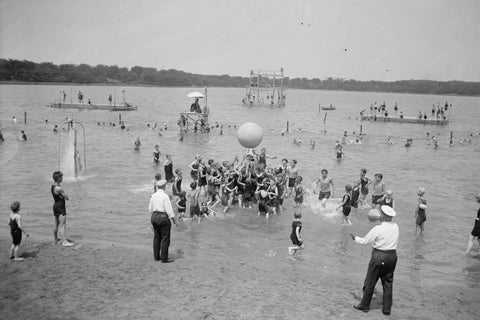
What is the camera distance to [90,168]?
22500mm

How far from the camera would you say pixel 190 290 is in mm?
7945

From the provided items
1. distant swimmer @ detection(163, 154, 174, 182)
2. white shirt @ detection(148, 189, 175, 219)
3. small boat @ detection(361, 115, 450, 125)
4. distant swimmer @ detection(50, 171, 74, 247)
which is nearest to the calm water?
distant swimmer @ detection(50, 171, 74, 247)

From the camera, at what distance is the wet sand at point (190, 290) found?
7.13 metres

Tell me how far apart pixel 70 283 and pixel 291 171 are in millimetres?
9884

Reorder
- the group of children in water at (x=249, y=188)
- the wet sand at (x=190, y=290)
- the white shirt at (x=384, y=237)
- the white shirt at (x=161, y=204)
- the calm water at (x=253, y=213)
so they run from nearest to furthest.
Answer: the white shirt at (x=384, y=237) < the wet sand at (x=190, y=290) < the white shirt at (x=161, y=204) < the calm water at (x=253, y=213) < the group of children in water at (x=249, y=188)

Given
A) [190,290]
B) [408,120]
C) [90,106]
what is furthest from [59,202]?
[90,106]

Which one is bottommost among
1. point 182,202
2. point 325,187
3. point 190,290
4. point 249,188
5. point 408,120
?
point 190,290

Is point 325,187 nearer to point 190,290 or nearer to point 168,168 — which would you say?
→ point 168,168

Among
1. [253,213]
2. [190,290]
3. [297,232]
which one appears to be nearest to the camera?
[190,290]

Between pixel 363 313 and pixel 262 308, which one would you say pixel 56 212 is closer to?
pixel 262 308

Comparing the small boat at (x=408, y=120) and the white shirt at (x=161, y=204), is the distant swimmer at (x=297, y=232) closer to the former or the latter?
the white shirt at (x=161, y=204)

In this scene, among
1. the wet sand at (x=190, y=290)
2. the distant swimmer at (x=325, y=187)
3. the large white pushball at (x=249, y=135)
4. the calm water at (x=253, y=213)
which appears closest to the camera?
the wet sand at (x=190, y=290)

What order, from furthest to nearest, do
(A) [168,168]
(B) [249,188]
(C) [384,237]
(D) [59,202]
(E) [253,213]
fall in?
(A) [168,168] < (B) [249,188] < (E) [253,213] < (D) [59,202] < (C) [384,237]

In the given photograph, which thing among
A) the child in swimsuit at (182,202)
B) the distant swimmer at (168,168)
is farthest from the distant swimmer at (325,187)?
the distant swimmer at (168,168)
